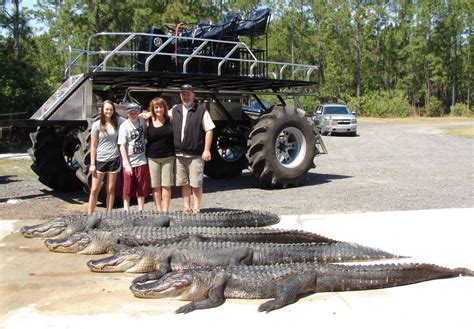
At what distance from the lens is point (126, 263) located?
5.83m

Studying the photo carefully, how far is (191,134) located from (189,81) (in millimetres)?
3125

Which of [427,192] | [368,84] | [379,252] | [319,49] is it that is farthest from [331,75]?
[379,252]

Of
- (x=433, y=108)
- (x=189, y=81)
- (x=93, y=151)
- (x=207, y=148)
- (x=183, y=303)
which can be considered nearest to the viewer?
(x=183, y=303)

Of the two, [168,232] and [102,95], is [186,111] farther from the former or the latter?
[102,95]

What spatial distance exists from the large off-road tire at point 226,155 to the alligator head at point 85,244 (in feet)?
20.1

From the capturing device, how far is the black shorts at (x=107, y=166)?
780 centimetres

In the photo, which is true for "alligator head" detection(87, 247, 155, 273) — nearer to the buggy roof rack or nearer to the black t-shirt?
the black t-shirt

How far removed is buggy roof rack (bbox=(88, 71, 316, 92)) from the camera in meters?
9.52

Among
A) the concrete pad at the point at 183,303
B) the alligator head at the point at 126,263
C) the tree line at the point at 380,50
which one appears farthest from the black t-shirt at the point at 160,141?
the tree line at the point at 380,50

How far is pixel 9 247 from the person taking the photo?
681 cm

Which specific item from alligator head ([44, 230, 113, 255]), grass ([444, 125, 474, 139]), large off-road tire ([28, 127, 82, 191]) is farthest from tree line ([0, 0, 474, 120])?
alligator head ([44, 230, 113, 255])

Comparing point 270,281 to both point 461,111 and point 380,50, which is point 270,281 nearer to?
point 461,111

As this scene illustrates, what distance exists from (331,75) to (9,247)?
52.4m

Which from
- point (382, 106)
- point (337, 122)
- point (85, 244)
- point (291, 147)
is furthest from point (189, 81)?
point (382, 106)
